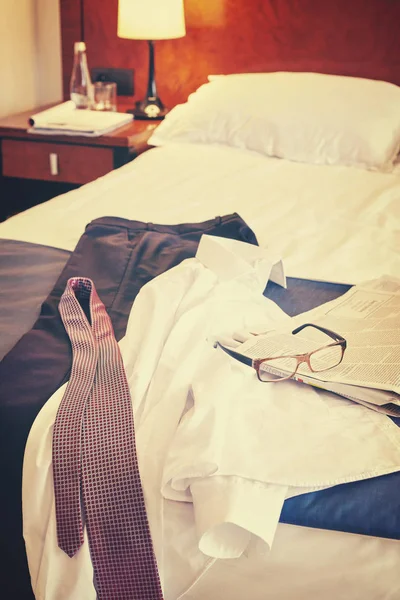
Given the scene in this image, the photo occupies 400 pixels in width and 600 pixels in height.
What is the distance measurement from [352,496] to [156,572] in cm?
23

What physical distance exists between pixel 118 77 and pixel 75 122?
0.50 metres

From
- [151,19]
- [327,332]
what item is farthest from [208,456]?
[151,19]

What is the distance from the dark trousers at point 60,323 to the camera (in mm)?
858

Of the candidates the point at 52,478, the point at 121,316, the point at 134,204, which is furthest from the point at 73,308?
the point at 134,204

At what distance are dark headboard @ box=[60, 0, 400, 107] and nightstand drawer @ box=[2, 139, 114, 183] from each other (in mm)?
560

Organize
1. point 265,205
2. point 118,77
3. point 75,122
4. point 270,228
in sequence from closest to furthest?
point 270,228, point 265,205, point 75,122, point 118,77

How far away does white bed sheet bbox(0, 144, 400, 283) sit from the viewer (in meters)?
1.46

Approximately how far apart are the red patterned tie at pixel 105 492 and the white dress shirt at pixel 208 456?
0.02 meters

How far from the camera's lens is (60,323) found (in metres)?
1.08

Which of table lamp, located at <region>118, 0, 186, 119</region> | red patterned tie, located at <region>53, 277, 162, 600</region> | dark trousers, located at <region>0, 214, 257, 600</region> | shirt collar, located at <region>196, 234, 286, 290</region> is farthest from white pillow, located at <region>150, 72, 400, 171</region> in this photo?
red patterned tie, located at <region>53, 277, 162, 600</region>

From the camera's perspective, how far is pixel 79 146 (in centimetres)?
233

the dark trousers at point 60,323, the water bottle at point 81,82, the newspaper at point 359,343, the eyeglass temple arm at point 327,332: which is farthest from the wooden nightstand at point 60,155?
the eyeglass temple arm at point 327,332

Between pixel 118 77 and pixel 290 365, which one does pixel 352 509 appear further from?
pixel 118 77

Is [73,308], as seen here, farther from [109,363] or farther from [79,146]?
[79,146]
